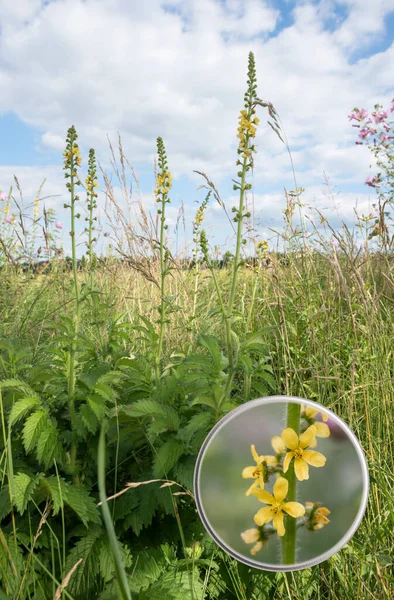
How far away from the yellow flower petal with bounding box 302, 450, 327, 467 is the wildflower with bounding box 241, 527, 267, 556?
0.47 ft

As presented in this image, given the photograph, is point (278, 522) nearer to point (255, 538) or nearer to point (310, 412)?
point (255, 538)

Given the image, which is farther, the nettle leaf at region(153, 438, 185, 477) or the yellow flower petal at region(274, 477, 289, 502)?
the nettle leaf at region(153, 438, 185, 477)

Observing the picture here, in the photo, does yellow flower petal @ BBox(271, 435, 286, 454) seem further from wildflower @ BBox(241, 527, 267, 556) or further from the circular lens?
wildflower @ BBox(241, 527, 267, 556)

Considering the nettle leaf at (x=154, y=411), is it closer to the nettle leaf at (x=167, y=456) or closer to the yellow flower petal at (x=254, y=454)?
the nettle leaf at (x=167, y=456)

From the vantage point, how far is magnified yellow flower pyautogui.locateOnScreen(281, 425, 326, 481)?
0.79 m

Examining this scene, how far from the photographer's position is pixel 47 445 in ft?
5.16

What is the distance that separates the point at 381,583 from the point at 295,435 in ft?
3.33

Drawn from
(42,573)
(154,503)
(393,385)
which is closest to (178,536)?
(154,503)

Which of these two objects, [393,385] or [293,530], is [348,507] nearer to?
[293,530]

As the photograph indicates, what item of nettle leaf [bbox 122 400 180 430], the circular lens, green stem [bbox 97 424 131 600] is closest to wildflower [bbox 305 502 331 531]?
the circular lens

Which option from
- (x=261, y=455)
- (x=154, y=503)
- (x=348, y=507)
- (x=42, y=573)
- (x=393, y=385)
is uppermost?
(x=261, y=455)

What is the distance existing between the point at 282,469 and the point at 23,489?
101 centimetres

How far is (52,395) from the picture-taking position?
196cm

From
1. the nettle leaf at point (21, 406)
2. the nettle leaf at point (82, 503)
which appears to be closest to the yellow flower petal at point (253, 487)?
the nettle leaf at point (82, 503)
